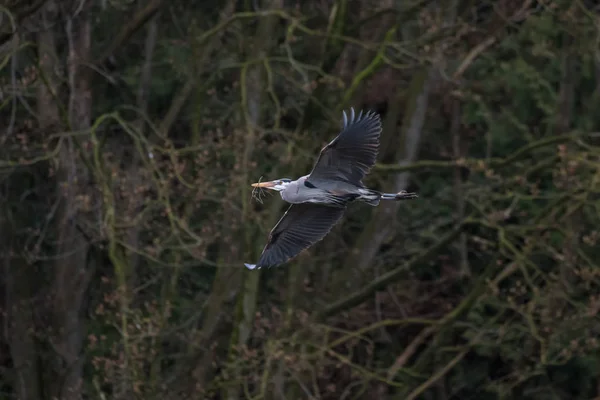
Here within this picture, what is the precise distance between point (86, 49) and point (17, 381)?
3.42 metres

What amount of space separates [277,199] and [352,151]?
420 cm

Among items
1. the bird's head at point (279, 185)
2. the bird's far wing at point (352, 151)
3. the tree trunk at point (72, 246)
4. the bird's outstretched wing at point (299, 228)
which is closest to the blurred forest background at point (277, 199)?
the tree trunk at point (72, 246)

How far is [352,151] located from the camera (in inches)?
279

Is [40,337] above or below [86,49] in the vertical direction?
below

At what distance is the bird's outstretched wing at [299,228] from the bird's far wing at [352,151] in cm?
44

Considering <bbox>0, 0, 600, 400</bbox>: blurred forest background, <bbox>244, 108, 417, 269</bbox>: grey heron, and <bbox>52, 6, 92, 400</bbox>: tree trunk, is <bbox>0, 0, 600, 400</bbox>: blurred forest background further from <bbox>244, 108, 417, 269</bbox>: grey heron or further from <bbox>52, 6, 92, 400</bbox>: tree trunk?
<bbox>244, 108, 417, 269</bbox>: grey heron

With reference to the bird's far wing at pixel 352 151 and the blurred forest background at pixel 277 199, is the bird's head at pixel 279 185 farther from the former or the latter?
the blurred forest background at pixel 277 199

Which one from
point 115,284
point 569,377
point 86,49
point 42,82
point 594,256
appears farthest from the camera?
point 569,377

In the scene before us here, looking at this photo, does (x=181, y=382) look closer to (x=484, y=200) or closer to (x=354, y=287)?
(x=354, y=287)

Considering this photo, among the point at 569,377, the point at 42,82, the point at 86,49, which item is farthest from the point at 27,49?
the point at 569,377

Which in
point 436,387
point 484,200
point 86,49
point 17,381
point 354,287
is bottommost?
point 436,387

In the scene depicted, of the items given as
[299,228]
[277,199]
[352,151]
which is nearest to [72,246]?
[277,199]

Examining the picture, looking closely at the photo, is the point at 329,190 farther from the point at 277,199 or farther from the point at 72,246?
the point at 72,246

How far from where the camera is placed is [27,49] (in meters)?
10.3
